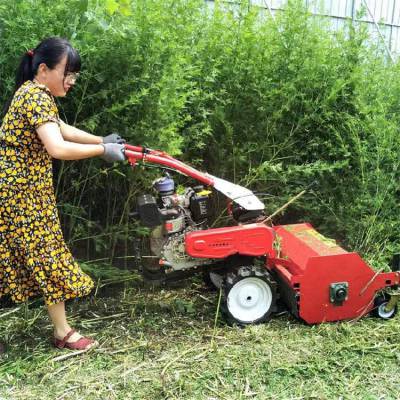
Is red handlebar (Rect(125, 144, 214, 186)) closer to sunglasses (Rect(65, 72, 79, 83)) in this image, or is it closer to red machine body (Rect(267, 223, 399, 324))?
sunglasses (Rect(65, 72, 79, 83))

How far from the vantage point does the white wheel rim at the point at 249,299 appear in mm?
3266

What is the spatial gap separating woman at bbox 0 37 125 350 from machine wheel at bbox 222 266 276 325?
0.93 m

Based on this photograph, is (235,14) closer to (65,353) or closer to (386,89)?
(386,89)

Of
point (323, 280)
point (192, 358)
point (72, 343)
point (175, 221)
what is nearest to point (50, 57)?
point (175, 221)

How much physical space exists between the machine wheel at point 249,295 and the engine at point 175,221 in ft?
0.75

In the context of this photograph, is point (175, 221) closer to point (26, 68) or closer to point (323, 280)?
point (323, 280)

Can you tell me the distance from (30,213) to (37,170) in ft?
0.80

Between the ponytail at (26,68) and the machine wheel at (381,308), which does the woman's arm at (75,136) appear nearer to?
the ponytail at (26,68)

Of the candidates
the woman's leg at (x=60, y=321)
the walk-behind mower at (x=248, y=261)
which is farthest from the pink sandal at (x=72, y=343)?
the walk-behind mower at (x=248, y=261)

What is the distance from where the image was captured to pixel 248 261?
132 inches

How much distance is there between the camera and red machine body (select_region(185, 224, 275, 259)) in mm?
3119

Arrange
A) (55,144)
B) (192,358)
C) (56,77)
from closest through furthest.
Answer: (55,144) < (56,77) < (192,358)

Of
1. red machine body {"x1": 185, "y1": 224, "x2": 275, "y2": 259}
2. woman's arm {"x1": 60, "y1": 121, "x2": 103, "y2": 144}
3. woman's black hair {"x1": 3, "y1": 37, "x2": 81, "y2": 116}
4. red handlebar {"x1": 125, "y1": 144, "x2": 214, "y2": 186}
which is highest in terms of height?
woman's black hair {"x1": 3, "y1": 37, "x2": 81, "y2": 116}

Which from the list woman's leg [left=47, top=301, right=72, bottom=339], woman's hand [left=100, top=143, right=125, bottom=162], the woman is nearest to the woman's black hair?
the woman
